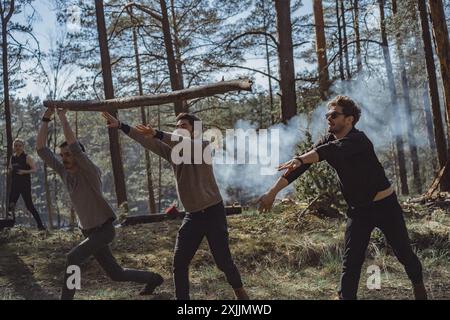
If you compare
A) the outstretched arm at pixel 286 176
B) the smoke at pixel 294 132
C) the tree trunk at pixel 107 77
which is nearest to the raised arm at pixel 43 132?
the outstretched arm at pixel 286 176

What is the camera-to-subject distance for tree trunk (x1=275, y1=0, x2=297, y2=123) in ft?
39.3

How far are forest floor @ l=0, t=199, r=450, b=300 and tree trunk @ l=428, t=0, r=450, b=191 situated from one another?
145 cm

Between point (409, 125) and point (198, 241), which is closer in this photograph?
point (198, 241)

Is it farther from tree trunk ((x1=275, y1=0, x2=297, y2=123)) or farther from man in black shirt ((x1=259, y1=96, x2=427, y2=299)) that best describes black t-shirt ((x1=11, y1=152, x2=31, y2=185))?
man in black shirt ((x1=259, y1=96, x2=427, y2=299))

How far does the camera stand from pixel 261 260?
7.09 metres

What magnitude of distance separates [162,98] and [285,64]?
7188mm

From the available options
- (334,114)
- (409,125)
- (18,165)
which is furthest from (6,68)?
(409,125)

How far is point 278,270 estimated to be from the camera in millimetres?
6723

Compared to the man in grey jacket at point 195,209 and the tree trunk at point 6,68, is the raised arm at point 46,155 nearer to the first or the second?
the man in grey jacket at point 195,209

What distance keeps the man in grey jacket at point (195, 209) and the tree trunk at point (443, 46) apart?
743cm

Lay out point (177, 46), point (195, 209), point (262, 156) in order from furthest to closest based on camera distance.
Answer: point (177, 46), point (262, 156), point (195, 209)

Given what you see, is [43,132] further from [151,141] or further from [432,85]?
[432,85]
